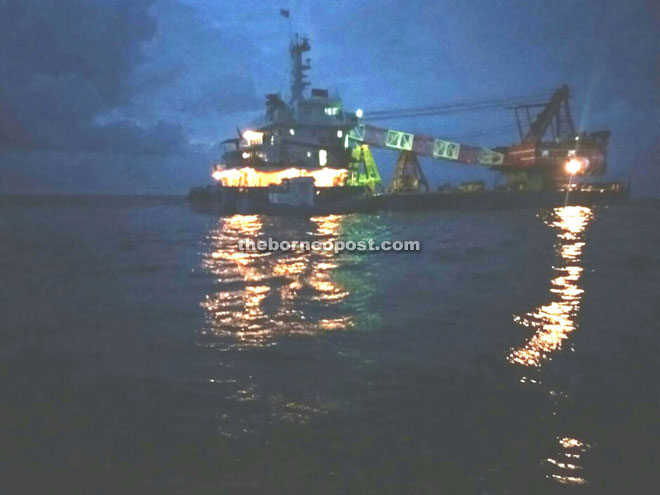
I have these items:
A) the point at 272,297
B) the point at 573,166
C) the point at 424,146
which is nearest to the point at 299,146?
the point at 424,146

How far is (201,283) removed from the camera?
12906mm

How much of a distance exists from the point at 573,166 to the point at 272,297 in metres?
→ 60.7

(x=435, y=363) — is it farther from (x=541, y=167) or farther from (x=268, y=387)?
(x=541, y=167)

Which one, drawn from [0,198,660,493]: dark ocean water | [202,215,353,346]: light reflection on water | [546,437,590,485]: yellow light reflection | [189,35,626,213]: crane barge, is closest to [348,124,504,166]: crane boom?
[189,35,626,213]: crane barge

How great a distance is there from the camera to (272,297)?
11156 millimetres

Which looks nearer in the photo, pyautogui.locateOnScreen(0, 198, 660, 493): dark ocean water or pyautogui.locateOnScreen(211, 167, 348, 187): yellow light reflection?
pyautogui.locateOnScreen(0, 198, 660, 493): dark ocean water

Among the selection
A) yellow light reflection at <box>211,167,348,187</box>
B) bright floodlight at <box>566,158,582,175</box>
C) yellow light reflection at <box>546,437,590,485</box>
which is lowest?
yellow light reflection at <box>546,437,590,485</box>

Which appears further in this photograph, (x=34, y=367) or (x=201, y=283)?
(x=201, y=283)

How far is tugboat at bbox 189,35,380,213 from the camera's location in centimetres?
5158

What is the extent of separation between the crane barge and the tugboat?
0.36ft

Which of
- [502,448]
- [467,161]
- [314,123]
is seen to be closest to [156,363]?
[502,448]

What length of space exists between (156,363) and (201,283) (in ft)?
20.1

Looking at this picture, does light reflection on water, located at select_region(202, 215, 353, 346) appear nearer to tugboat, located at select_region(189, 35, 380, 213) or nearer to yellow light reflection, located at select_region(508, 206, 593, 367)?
yellow light reflection, located at select_region(508, 206, 593, 367)

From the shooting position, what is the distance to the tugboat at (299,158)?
51581mm
